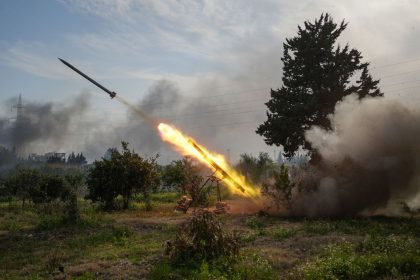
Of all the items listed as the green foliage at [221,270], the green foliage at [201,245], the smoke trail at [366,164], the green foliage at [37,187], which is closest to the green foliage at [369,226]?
the smoke trail at [366,164]

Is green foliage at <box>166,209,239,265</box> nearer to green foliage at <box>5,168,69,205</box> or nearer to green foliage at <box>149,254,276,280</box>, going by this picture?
green foliage at <box>149,254,276,280</box>

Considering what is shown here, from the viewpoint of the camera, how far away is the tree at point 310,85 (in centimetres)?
4219

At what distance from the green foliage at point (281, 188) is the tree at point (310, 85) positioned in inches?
563

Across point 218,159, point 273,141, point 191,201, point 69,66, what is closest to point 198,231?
point 191,201

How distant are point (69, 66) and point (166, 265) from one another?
12.3 meters

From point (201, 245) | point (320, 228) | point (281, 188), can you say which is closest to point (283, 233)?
point (320, 228)

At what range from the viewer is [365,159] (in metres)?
26.1

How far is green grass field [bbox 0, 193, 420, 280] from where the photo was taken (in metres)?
13.0

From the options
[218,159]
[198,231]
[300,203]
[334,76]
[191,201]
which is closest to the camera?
[198,231]

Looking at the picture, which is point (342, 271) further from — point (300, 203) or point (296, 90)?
point (296, 90)

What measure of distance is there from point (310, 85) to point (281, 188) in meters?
18.6

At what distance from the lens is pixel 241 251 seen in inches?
645

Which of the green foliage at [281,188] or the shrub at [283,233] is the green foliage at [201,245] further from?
the green foliage at [281,188]

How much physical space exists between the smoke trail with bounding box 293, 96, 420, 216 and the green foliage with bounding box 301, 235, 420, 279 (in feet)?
38.1
